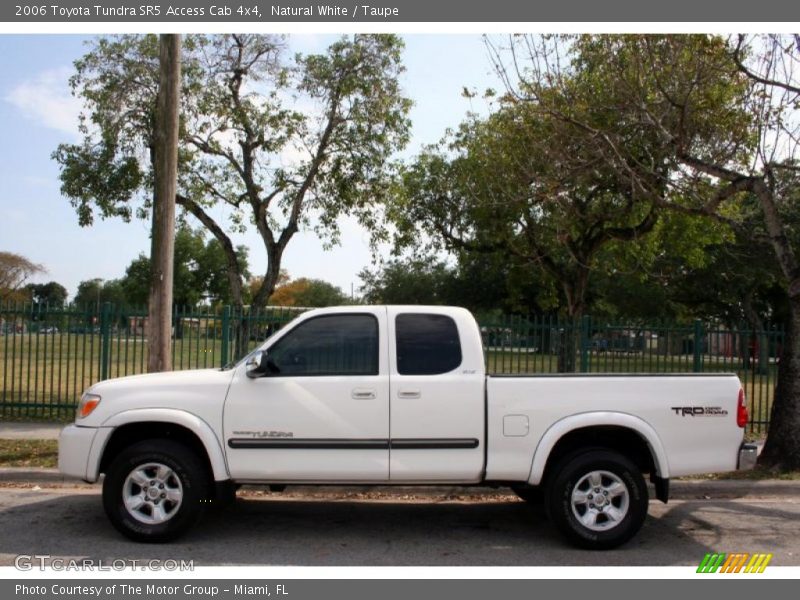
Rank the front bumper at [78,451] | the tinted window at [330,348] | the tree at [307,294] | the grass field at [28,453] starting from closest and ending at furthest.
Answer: the front bumper at [78,451]
the tinted window at [330,348]
the grass field at [28,453]
the tree at [307,294]

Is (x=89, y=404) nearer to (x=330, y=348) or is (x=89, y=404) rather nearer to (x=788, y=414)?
(x=330, y=348)

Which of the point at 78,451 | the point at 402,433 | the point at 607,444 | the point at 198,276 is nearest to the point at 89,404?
the point at 78,451

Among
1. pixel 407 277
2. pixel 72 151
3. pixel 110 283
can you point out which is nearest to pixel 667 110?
pixel 72 151

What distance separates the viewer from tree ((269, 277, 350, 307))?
88.0m

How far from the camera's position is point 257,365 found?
6250 mm

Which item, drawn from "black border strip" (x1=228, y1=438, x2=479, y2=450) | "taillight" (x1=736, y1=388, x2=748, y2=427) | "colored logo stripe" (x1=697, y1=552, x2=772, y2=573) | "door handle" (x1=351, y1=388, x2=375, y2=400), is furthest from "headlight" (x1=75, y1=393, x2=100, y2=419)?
"taillight" (x1=736, y1=388, x2=748, y2=427)

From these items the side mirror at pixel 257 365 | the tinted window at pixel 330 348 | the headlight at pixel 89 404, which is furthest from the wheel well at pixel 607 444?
the headlight at pixel 89 404

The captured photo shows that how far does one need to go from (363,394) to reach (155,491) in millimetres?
1850

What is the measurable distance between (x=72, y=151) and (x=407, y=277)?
39823 mm

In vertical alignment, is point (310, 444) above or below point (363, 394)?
below

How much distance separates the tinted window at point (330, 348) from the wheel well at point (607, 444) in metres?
1.66

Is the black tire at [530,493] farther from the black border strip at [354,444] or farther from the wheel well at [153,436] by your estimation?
the wheel well at [153,436]

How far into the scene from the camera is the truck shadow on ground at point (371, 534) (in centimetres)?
605

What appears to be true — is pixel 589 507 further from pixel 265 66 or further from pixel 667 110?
pixel 265 66
